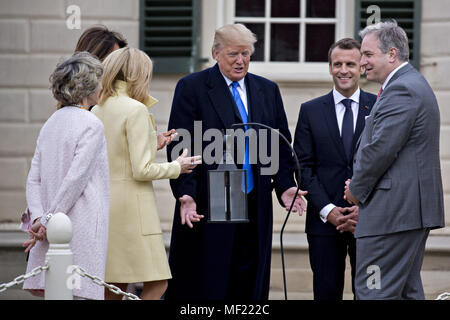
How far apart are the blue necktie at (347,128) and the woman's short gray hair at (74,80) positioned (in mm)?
1609

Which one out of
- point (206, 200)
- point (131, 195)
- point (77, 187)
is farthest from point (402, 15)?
point (77, 187)

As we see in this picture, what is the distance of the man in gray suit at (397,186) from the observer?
459 cm

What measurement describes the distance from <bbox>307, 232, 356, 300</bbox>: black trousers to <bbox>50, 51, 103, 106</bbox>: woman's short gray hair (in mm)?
1674

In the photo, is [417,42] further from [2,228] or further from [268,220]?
[2,228]

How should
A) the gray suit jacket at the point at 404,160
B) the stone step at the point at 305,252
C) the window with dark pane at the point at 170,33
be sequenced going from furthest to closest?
the window with dark pane at the point at 170,33, the stone step at the point at 305,252, the gray suit jacket at the point at 404,160

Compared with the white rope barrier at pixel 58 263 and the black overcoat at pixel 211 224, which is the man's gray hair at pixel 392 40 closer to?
the black overcoat at pixel 211 224

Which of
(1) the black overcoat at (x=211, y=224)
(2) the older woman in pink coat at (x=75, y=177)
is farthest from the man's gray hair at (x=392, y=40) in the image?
(2) the older woman in pink coat at (x=75, y=177)

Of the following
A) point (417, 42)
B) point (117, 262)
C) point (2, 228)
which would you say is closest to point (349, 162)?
point (117, 262)

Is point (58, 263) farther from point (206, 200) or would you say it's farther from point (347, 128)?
point (347, 128)

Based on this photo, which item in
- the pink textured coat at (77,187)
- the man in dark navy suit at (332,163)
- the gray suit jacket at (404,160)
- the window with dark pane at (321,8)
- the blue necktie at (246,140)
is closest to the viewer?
the pink textured coat at (77,187)

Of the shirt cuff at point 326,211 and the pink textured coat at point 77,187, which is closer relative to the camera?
the pink textured coat at point 77,187

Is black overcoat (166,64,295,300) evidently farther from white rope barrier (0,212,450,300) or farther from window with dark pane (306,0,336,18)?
window with dark pane (306,0,336,18)

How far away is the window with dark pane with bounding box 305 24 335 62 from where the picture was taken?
25.1 ft

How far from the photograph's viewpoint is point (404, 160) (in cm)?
462
